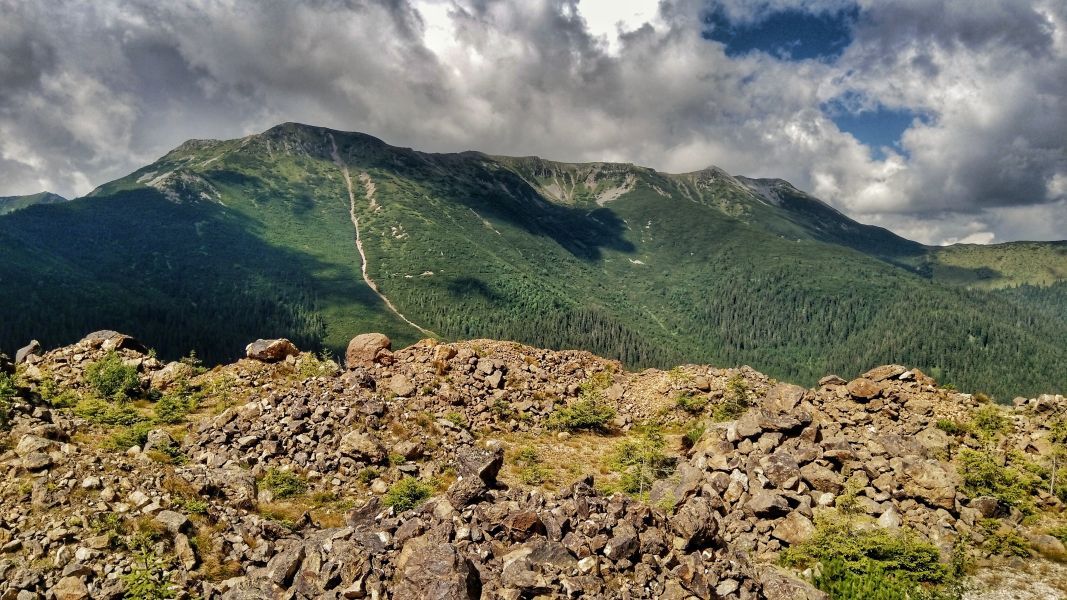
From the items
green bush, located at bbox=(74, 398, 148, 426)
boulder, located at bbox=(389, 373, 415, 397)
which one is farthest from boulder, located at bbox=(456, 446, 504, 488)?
green bush, located at bbox=(74, 398, 148, 426)

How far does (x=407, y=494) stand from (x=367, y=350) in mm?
18265

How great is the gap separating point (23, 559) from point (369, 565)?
8.31 m

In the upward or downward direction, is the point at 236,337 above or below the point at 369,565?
below

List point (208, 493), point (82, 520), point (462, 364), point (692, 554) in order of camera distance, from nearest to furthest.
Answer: point (82, 520) < point (692, 554) < point (208, 493) < point (462, 364)

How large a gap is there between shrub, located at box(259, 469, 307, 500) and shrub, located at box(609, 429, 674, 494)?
14320mm

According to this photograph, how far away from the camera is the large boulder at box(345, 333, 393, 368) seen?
3600 cm

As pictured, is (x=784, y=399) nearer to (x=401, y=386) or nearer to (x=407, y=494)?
(x=407, y=494)

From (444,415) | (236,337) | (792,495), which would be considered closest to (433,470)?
(444,415)

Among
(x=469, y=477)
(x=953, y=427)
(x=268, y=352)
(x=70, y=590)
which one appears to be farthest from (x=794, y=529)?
(x=268, y=352)

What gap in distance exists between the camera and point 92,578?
12.1 metres

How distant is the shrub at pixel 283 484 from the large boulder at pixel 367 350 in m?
14.6

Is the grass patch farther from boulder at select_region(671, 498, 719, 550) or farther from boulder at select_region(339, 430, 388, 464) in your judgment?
boulder at select_region(339, 430, 388, 464)

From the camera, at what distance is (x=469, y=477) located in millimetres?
15508

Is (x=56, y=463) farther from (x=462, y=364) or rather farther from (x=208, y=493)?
(x=462, y=364)
